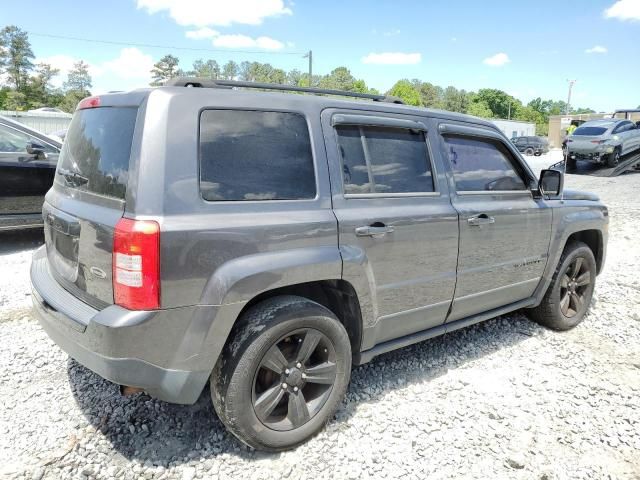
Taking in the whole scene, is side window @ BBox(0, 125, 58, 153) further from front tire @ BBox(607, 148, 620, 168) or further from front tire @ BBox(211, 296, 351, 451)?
front tire @ BBox(607, 148, 620, 168)

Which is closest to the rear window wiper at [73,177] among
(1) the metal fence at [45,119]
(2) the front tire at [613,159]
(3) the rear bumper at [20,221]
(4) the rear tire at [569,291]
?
(4) the rear tire at [569,291]

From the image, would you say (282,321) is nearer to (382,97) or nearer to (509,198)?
(382,97)

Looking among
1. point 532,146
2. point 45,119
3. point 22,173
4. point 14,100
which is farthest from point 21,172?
point 14,100

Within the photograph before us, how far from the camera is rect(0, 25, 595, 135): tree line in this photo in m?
76.4

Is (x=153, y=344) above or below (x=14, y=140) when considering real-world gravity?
below

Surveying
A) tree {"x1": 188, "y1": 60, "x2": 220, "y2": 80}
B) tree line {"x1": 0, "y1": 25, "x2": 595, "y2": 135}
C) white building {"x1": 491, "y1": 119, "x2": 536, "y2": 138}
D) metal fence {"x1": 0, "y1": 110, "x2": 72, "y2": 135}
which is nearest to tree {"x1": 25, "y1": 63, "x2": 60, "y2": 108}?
tree line {"x1": 0, "y1": 25, "x2": 595, "y2": 135}

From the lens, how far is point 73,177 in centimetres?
280

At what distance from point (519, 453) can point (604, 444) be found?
0.56 meters

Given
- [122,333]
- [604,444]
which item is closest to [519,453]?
[604,444]

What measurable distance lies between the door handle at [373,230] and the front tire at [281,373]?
48cm

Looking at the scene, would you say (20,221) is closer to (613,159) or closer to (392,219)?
(392,219)

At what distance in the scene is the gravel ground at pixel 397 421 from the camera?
2.57m

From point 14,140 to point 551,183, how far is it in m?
6.43

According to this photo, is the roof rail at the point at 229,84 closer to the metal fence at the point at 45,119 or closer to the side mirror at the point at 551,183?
the side mirror at the point at 551,183
